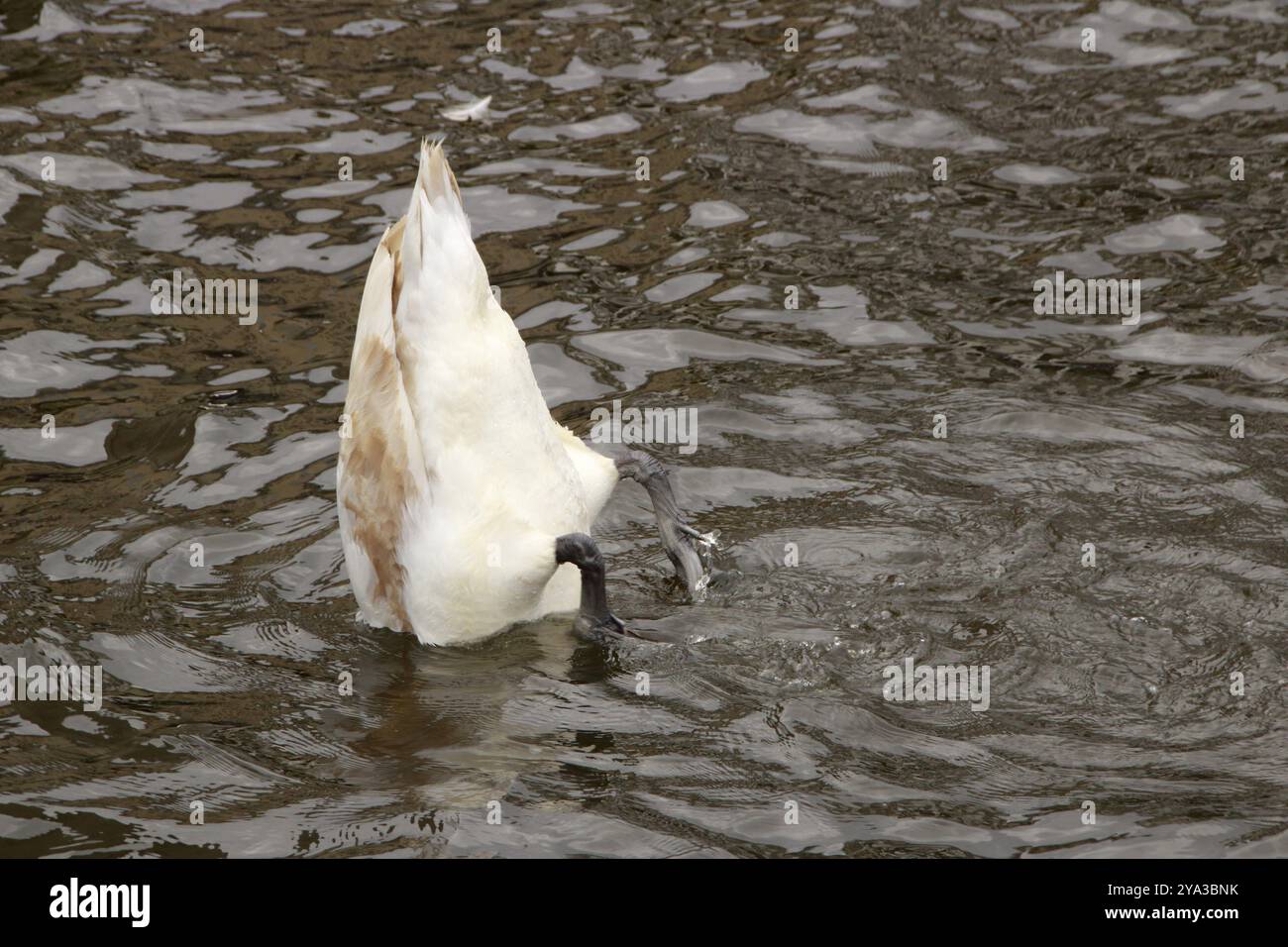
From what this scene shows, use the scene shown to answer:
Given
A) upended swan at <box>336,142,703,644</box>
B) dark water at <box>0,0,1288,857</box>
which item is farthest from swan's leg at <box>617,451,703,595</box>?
upended swan at <box>336,142,703,644</box>

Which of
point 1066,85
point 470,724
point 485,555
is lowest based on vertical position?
point 470,724

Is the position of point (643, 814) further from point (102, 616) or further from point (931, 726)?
point (102, 616)

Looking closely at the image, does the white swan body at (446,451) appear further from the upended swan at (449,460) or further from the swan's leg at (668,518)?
the swan's leg at (668,518)

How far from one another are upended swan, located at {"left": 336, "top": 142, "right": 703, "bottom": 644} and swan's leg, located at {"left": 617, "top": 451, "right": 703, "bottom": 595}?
1.35 feet

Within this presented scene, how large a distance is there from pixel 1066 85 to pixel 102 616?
7836 mm

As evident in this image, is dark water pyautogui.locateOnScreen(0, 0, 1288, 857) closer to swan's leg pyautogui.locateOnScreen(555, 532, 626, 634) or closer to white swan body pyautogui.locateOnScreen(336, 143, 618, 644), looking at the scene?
swan's leg pyautogui.locateOnScreen(555, 532, 626, 634)

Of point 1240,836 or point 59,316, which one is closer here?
point 1240,836

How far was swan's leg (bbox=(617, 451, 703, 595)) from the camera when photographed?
7.04 metres

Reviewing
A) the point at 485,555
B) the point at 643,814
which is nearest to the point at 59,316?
the point at 485,555

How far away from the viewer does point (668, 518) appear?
709cm

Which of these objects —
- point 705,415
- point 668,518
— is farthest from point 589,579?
point 705,415

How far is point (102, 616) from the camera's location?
6953 mm

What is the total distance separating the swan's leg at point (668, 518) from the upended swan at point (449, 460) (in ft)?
1.35

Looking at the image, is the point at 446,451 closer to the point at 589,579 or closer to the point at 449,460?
the point at 449,460
